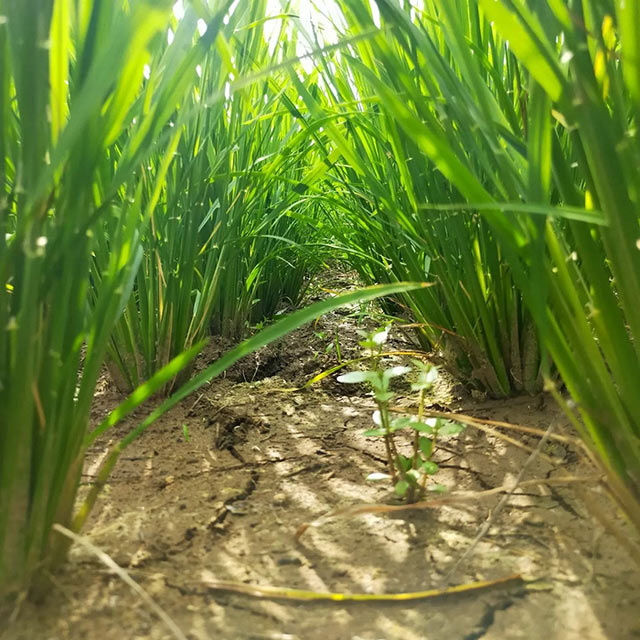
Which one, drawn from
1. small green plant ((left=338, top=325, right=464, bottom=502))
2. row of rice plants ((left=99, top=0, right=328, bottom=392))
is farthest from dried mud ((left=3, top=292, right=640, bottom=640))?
row of rice plants ((left=99, top=0, right=328, bottom=392))

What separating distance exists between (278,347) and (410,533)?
903 mm

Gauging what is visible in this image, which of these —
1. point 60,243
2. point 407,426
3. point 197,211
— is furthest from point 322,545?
point 197,211

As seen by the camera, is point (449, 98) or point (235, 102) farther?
point (235, 102)

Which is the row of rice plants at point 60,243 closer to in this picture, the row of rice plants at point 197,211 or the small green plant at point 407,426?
the small green plant at point 407,426

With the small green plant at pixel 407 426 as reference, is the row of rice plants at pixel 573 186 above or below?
above

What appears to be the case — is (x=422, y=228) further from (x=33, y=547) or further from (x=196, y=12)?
(x=33, y=547)

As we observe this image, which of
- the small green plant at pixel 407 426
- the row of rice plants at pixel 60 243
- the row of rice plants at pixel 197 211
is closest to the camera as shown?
the row of rice plants at pixel 60 243

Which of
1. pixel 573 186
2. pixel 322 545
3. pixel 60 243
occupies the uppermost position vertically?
pixel 60 243

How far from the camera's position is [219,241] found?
1.03 meters

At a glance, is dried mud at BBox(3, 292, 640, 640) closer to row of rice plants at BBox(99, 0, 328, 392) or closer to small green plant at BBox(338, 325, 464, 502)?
small green plant at BBox(338, 325, 464, 502)

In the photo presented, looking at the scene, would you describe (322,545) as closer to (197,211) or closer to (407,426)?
(407,426)

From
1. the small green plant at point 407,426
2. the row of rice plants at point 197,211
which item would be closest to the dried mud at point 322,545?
the small green plant at point 407,426

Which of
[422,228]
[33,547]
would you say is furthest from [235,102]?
[33,547]

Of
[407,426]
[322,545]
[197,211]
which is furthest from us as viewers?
[197,211]
